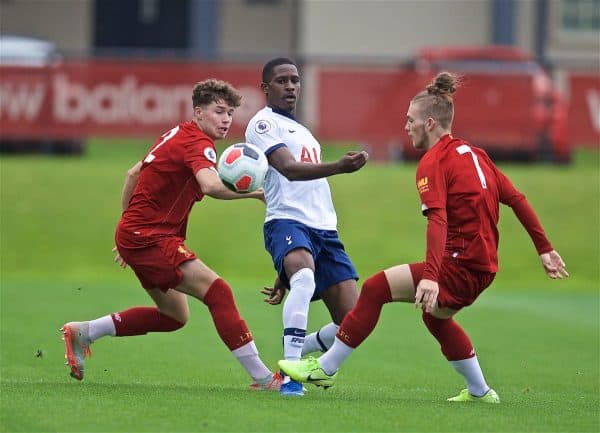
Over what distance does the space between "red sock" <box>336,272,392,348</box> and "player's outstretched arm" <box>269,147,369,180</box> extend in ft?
2.27

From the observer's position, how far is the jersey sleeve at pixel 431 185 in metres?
7.61

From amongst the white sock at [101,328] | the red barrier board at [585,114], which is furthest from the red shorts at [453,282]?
the red barrier board at [585,114]

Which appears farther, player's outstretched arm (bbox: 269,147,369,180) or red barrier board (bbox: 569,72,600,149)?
red barrier board (bbox: 569,72,600,149)

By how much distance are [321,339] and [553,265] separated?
71.4 inches

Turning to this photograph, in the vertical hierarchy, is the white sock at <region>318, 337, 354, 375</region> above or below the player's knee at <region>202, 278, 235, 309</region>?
below

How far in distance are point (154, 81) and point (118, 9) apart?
17.4 m

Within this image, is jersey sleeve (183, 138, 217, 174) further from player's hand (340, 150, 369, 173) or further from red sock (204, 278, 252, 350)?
player's hand (340, 150, 369, 173)

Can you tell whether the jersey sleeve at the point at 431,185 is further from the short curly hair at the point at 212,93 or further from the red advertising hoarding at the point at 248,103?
the red advertising hoarding at the point at 248,103

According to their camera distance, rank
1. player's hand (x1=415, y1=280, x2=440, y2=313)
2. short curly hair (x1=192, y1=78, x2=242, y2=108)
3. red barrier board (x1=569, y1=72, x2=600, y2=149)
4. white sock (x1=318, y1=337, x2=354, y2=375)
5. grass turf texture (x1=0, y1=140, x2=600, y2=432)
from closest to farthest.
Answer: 1. grass turf texture (x1=0, y1=140, x2=600, y2=432)
2. player's hand (x1=415, y1=280, x2=440, y2=313)
3. white sock (x1=318, y1=337, x2=354, y2=375)
4. short curly hair (x1=192, y1=78, x2=242, y2=108)
5. red barrier board (x1=569, y1=72, x2=600, y2=149)

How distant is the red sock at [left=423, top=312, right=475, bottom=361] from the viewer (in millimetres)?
8156

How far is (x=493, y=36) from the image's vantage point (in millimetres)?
31797

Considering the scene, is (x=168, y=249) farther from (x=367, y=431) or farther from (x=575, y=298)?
(x=575, y=298)

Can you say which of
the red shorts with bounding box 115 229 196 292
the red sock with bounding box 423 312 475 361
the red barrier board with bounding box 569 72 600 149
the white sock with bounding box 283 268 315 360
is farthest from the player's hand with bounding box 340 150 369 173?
the red barrier board with bounding box 569 72 600 149

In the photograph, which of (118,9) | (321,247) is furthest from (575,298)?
(118,9)
